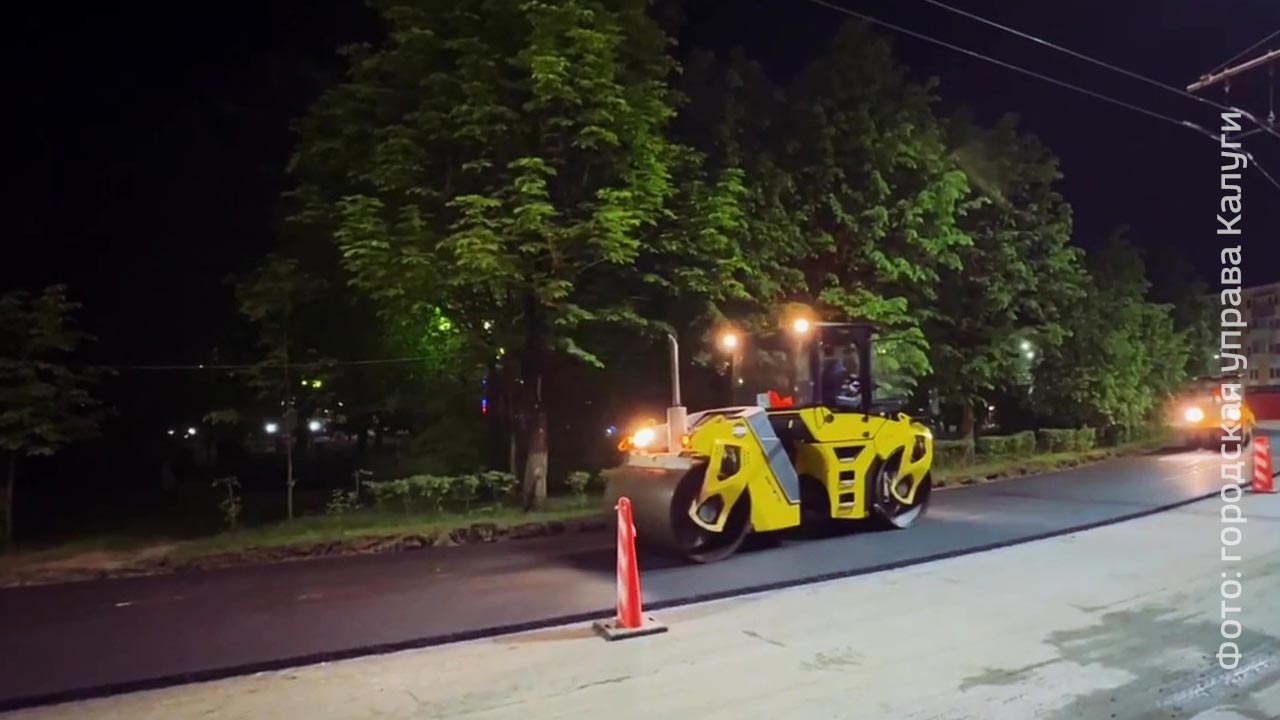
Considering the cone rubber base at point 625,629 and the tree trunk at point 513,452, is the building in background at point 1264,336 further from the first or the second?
the cone rubber base at point 625,629

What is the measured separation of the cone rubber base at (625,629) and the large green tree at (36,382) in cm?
887

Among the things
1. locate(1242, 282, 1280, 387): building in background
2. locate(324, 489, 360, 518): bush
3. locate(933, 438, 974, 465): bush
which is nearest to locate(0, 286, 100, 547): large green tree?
locate(324, 489, 360, 518): bush

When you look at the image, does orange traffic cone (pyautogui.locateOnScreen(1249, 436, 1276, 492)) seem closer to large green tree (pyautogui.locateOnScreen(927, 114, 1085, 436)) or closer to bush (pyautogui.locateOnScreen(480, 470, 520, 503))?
large green tree (pyautogui.locateOnScreen(927, 114, 1085, 436))

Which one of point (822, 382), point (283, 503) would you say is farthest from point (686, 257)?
point (283, 503)

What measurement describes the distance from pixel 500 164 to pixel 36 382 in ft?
21.9

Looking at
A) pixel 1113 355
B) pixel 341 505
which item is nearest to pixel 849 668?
pixel 341 505

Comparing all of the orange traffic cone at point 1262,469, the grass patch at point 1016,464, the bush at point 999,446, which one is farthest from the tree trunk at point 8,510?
the bush at point 999,446

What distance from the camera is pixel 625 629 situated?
7062 millimetres

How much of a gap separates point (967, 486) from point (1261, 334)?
5275 cm

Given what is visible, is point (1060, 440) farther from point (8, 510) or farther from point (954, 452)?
point (8, 510)

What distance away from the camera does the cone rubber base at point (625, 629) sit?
696cm

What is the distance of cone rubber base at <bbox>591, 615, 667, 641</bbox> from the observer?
6957 mm

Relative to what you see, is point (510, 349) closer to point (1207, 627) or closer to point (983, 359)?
point (1207, 627)

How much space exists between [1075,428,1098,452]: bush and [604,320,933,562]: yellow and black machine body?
49.2ft
